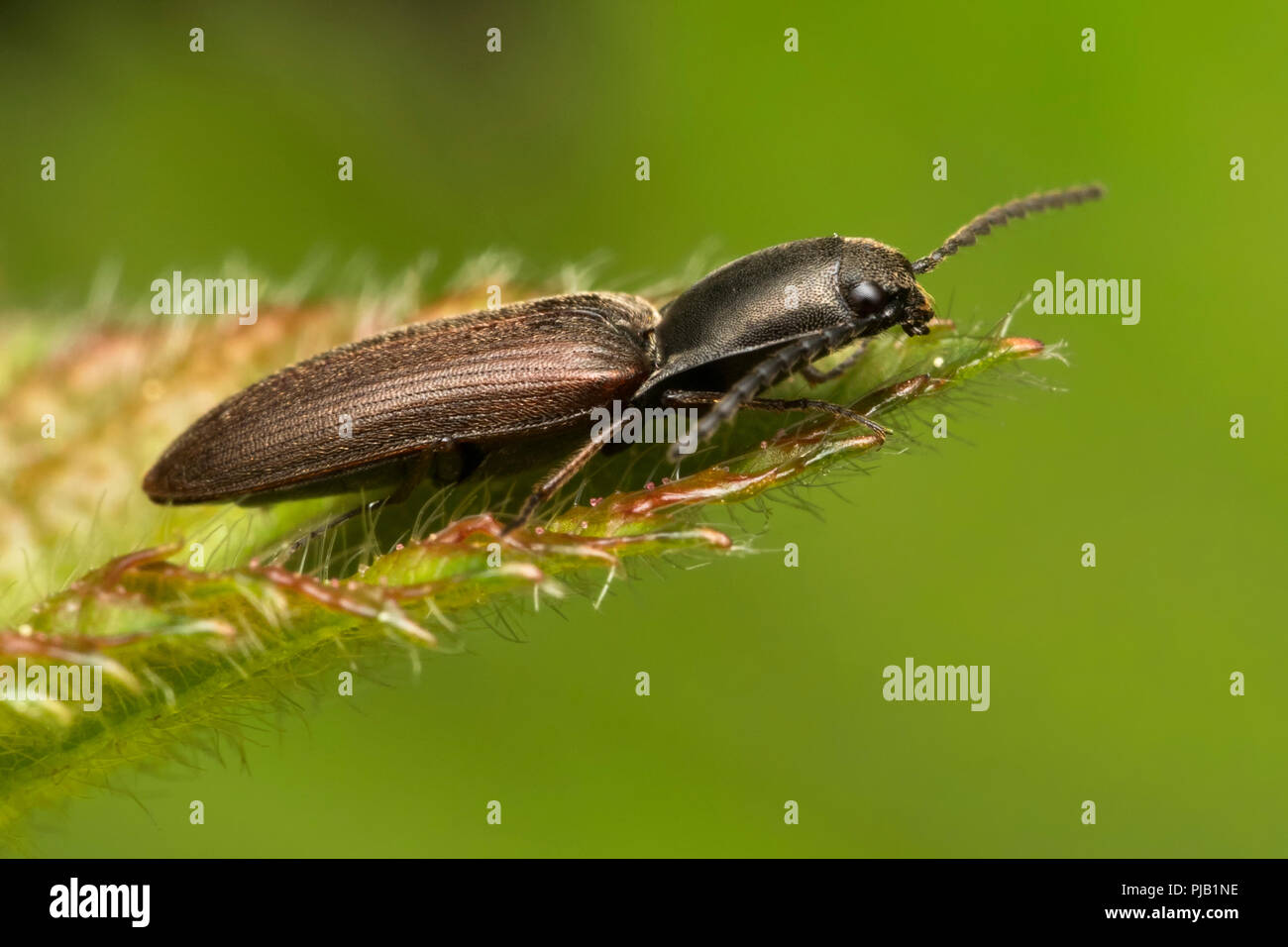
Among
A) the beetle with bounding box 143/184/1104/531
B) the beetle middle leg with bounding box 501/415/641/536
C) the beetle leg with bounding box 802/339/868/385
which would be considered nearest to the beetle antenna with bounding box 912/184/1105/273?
the beetle with bounding box 143/184/1104/531

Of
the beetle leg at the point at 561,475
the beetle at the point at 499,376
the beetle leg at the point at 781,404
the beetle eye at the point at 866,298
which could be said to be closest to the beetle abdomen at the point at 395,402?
the beetle at the point at 499,376

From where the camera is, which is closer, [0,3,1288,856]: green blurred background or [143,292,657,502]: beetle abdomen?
[143,292,657,502]: beetle abdomen

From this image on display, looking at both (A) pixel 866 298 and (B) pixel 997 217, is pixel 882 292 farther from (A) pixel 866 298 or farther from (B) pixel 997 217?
(B) pixel 997 217

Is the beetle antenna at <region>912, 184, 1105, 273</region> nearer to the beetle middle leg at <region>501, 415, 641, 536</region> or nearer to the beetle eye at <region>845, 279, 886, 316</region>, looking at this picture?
the beetle eye at <region>845, 279, 886, 316</region>

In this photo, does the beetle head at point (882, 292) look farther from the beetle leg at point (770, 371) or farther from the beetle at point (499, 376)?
the beetle leg at point (770, 371)

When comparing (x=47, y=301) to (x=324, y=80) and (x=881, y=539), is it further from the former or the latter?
(x=881, y=539)

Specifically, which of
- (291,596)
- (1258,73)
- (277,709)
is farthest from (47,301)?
(1258,73)

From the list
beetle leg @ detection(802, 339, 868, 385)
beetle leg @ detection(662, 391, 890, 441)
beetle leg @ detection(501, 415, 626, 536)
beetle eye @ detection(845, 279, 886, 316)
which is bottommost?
beetle leg @ detection(501, 415, 626, 536)
